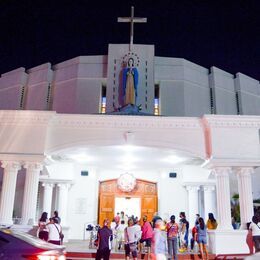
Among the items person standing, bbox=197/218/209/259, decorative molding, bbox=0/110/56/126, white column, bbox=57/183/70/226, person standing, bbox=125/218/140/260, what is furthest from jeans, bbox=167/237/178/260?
white column, bbox=57/183/70/226

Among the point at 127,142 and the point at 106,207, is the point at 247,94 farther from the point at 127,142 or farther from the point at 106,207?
the point at 127,142

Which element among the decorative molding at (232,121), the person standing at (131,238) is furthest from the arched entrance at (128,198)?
the person standing at (131,238)

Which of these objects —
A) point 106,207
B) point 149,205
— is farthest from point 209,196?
point 106,207

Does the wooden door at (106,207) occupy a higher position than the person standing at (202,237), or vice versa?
the wooden door at (106,207)

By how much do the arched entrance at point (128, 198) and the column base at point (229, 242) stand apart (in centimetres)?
634

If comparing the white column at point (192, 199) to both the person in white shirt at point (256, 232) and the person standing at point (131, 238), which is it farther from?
the person in white shirt at point (256, 232)

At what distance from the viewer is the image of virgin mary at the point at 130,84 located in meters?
18.6

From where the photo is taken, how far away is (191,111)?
20734 mm

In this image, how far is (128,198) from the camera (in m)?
18.2

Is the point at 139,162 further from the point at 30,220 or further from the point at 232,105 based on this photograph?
the point at 232,105

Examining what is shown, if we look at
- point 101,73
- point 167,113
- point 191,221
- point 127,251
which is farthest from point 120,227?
point 101,73

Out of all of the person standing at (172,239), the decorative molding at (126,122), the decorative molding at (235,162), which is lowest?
the person standing at (172,239)

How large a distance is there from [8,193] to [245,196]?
9.17 metres

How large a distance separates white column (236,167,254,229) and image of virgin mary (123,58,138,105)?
783cm
